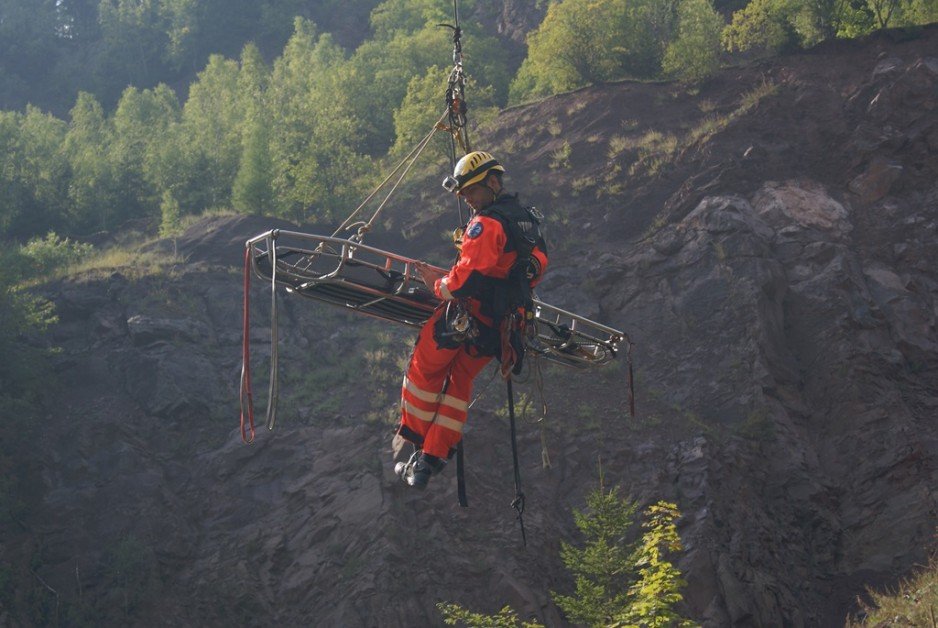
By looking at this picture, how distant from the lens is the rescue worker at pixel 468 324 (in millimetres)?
9797

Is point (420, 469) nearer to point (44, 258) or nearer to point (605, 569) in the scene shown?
point (605, 569)

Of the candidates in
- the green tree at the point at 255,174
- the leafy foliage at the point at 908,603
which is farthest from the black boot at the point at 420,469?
the green tree at the point at 255,174

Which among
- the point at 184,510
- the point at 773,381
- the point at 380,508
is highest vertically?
the point at 773,381

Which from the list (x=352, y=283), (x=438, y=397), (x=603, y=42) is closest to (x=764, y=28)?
(x=603, y=42)

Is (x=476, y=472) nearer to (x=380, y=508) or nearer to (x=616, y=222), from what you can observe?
(x=380, y=508)

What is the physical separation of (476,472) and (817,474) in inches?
222

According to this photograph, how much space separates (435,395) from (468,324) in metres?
0.74

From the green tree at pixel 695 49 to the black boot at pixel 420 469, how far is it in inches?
808

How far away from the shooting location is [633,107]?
28.2 meters

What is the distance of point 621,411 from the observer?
1980 centimetres

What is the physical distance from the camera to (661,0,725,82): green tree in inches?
1114

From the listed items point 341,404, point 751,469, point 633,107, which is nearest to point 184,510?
point 341,404

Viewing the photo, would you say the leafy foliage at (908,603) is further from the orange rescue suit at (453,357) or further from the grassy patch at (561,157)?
the grassy patch at (561,157)

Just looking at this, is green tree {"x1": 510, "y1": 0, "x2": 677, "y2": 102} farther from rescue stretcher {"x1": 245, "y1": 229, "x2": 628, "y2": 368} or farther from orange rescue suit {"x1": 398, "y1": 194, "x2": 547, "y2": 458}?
orange rescue suit {"x1": 398, "y1": 194, "x2": 547, "y2": 458}
